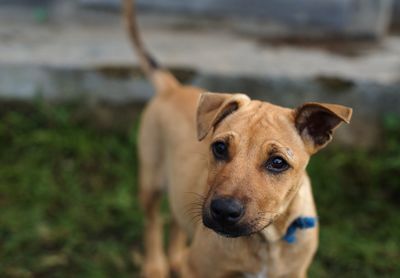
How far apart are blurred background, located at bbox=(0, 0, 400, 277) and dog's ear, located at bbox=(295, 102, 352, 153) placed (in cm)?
182

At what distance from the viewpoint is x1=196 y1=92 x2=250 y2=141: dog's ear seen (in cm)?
342

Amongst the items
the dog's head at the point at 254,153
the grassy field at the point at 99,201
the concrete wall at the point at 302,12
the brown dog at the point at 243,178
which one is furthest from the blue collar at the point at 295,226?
the concrete wall at the point at 302,12

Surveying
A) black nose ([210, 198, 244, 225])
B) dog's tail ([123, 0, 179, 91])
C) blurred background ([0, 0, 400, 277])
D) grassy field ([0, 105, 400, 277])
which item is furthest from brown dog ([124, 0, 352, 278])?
blurred background ([0, 0, 400, 277])

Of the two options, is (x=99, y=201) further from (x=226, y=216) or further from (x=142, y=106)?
(x=226, y=216)

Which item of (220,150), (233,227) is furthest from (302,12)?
(233,227)

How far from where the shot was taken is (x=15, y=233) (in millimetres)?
5094

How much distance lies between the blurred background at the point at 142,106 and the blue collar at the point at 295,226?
4.85 ft

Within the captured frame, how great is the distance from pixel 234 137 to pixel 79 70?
10.9 ft

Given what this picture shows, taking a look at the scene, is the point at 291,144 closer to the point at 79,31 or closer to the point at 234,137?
the point at 234,137

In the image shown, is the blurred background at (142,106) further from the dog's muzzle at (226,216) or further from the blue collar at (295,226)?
the dog's muzzle at (226,216)

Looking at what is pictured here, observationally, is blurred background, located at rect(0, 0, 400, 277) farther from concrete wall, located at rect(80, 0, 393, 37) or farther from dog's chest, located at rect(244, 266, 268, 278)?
dog's chest, located at rect(244, 266, 268, 278)

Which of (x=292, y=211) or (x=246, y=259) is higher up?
(x=292, y=211)

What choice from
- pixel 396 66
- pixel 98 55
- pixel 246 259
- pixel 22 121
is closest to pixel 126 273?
pixel 246 259

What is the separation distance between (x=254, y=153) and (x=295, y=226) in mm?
651
